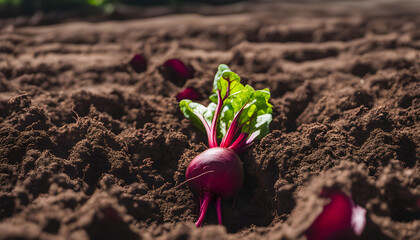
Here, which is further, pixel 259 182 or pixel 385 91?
pixel 385 91

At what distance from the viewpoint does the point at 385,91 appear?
2484 mm

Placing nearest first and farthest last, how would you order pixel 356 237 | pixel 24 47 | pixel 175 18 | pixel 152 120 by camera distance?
pixel 356 237 < pixel 152 120 < pixel 24 47 < pixel 175 18

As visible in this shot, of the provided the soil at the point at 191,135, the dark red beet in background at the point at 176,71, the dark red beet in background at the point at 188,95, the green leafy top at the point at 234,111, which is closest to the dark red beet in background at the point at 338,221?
the soil at the point at 191,135

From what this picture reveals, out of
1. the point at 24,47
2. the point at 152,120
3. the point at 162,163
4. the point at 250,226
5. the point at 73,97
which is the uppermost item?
the point at 24,47

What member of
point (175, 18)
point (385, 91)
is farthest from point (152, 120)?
point (175, 18)

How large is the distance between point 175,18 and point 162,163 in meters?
2.76

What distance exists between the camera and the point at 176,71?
2934 mm

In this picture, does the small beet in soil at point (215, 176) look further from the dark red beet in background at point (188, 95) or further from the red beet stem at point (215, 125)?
the dark red beet in background at point (188, 95)

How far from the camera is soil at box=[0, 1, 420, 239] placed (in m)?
1.56

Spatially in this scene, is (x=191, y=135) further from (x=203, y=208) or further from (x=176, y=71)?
(x=176, y=71)

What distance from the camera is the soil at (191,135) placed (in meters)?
1.56

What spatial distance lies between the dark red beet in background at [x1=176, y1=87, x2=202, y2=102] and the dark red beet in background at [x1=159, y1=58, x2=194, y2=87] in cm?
24

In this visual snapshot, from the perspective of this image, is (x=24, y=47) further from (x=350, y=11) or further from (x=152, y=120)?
(x=350, y=11)

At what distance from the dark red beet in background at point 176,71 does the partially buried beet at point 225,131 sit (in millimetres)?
610
